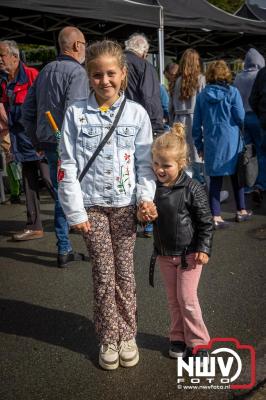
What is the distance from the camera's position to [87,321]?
3.12 m

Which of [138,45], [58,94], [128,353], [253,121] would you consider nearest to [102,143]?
[128,353]

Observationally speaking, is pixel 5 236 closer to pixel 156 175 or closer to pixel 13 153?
pixel 13 153

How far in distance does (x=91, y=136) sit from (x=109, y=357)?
48.1 inches

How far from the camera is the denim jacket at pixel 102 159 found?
234cm

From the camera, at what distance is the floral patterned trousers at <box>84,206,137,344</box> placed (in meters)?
2.44

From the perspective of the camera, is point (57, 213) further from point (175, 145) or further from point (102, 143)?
point (175, 145)

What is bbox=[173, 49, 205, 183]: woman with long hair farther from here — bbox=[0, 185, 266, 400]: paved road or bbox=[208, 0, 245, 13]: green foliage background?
bbox=[208, 0, 245, 13]: green foliage background

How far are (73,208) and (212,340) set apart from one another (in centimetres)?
122

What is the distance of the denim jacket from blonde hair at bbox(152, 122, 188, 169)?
0.11 meters

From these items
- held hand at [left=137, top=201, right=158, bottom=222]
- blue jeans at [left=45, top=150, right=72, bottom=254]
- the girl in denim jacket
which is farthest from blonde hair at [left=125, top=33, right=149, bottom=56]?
held hand at [left=137, top=201, right=158, bottom=222]

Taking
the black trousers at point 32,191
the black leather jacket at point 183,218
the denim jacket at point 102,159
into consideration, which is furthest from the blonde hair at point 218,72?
the black leather jacket at point 183,218

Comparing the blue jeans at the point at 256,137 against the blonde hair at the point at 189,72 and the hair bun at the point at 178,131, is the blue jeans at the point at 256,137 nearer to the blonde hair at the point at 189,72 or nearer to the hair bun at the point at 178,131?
the blonde hair at the point at 189,72

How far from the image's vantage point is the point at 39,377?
2.53 meters

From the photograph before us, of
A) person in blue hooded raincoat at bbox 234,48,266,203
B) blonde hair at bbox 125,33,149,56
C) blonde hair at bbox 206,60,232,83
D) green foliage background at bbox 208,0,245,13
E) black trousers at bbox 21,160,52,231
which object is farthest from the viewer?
green foliage background at bbox 208,0,245,13
